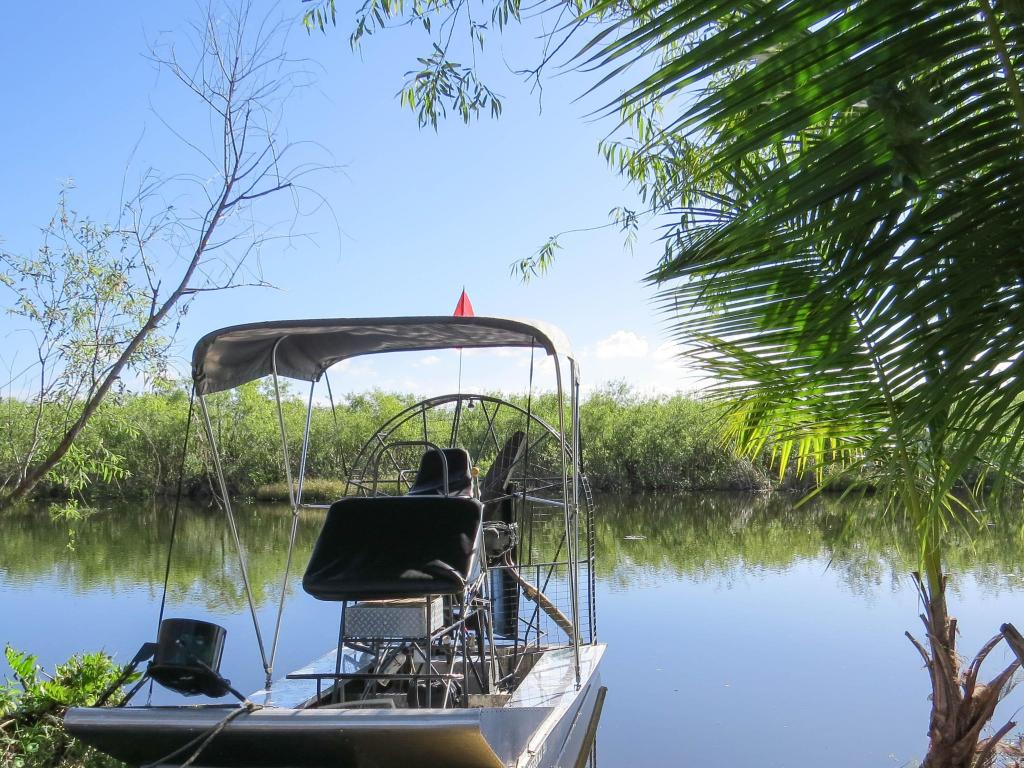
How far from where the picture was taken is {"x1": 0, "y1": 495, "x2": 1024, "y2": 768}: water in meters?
5.99

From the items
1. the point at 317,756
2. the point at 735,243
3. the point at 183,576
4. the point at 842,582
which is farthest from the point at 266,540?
the point at 735,243

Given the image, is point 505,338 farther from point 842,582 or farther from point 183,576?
point 183,576

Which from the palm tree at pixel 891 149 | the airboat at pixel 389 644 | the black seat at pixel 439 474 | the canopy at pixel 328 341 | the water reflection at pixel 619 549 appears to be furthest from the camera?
the water reflection at pixel 619 549

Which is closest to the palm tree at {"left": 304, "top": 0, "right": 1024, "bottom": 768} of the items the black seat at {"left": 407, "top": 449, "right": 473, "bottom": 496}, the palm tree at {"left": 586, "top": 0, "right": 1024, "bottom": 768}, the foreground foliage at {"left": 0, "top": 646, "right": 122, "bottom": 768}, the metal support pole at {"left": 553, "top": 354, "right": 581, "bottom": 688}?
the palm tree at {"left": 586, "top": 0, "right": 1024, "bottom": 768}

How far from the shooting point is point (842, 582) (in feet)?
37.4

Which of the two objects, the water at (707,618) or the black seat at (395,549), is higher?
the black seat at (395,549)

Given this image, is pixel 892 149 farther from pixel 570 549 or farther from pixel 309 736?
pixel 570 549

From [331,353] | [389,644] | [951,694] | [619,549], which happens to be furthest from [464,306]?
[619,549]

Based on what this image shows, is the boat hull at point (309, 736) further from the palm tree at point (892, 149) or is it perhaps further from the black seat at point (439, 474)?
the palm tree at point (892, 149)

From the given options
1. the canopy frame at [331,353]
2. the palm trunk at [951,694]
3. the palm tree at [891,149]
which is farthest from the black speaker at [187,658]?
the palm trunk at [951,694]

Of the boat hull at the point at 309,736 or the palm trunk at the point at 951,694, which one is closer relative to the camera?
the boat hull at the point at 309,736

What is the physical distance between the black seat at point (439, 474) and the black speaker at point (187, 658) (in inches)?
63.3

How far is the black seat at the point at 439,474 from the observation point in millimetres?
4793

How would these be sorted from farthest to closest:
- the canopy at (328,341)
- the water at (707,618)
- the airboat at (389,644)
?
1. the water at (707,618)
2. the canopy at (328,341)
3. the airboat at (389,644)
